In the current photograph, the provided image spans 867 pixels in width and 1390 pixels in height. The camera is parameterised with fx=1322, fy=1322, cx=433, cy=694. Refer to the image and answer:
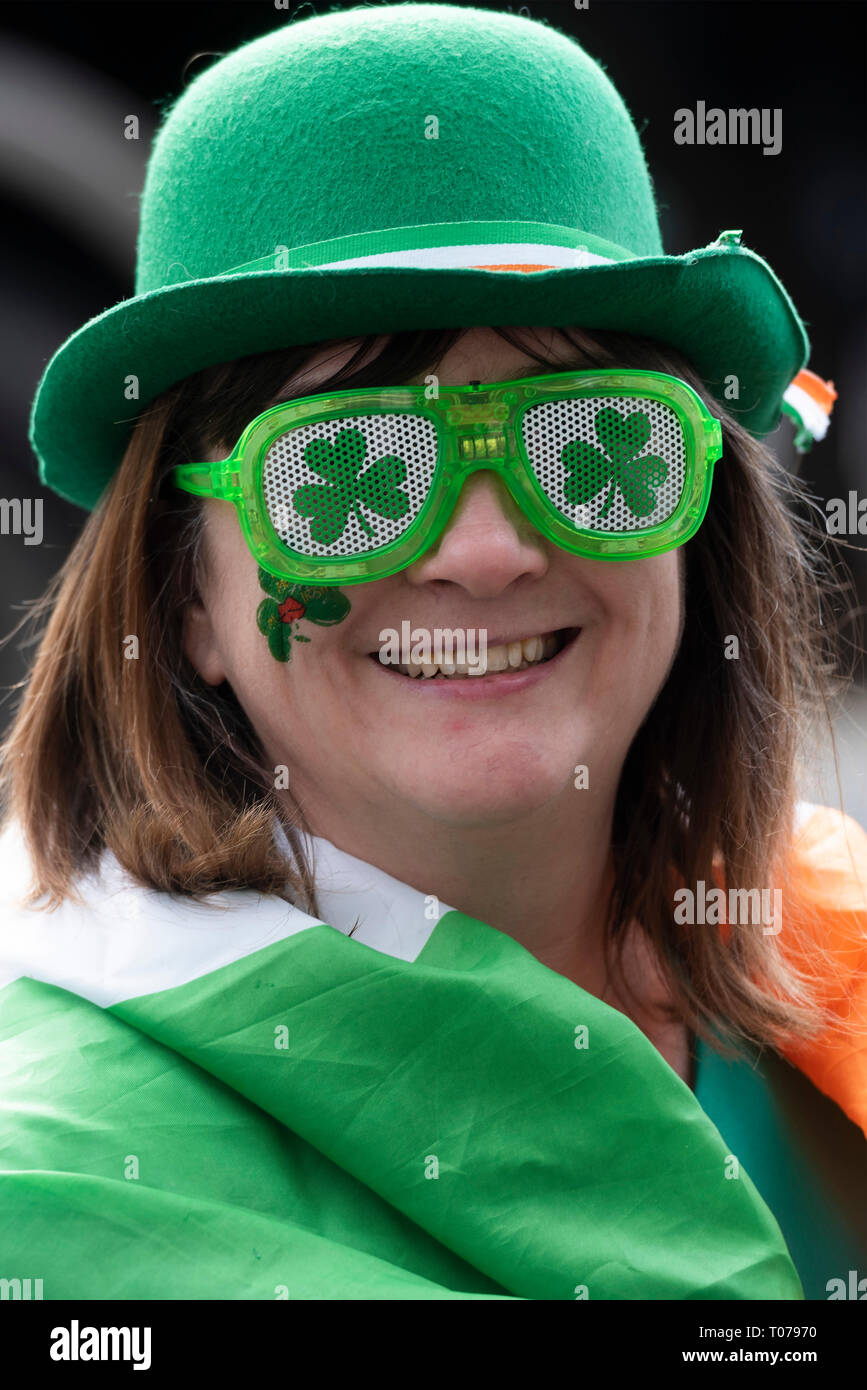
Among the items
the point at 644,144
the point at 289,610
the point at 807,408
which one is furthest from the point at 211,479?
the point at 644,144

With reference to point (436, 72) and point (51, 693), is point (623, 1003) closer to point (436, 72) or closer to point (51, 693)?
point (51, 693)

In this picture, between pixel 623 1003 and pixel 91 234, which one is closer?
pixel 623 1003

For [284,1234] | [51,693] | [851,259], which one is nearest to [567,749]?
[284,1234]

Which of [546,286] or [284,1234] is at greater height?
[546,286]

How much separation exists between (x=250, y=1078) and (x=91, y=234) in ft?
12.4

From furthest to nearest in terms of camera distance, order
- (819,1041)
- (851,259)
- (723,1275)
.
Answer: (851,259)
(819,1041)
(723,1275)

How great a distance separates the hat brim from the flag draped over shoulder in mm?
755

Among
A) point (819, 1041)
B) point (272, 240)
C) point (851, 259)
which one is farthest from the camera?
point (851, 259)

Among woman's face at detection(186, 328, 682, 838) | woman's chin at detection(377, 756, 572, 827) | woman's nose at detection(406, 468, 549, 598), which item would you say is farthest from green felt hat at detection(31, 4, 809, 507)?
woman's chin at detection(377, 756, 572, 827)

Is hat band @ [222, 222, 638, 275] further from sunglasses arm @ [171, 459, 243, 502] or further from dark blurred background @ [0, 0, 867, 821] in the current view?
dark blurred background @ [0, 0, 867, 821]

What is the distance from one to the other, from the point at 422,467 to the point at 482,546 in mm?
129

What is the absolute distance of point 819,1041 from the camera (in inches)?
82.8

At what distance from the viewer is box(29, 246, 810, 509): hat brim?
1640 mm
